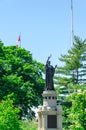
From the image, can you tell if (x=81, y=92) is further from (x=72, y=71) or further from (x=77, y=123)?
(x=72, y=71)

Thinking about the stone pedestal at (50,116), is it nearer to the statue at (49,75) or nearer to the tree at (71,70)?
the statue at (49,75)

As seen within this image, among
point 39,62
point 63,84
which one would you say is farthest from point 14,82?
point 63,84

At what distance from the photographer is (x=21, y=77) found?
5119cm

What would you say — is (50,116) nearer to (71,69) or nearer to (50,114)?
(50,114)

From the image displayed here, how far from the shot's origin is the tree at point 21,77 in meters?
49.1

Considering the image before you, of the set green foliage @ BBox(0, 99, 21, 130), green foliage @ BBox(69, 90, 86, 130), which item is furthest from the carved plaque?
green foliage @ BBox(0, 99, 21, 130)

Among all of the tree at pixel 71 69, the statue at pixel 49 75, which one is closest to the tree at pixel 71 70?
the tree at pixel 71 69

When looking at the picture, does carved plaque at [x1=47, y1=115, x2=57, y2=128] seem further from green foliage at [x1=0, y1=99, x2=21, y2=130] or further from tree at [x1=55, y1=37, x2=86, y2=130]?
tree at [x1=55, y1=37, x2=86, y2=130]

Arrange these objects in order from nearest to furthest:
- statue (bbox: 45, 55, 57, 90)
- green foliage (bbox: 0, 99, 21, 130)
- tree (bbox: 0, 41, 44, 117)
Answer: green foliage (bbox: 0, 99, 21, 130)
statue (bbox: 45, 55, 57, 90)
tree (bbox: 0, 41, 44, 117)

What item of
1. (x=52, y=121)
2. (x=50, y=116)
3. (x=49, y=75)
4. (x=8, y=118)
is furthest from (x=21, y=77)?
(x=8, y=118)

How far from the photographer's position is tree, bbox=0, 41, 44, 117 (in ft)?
161

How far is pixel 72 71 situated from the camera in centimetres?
6094

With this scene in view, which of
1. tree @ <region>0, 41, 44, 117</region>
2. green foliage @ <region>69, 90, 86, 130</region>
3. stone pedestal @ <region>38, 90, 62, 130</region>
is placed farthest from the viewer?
tree @ <region>0, 41, 44, 117</region>

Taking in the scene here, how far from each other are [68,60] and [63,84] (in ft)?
11.4
